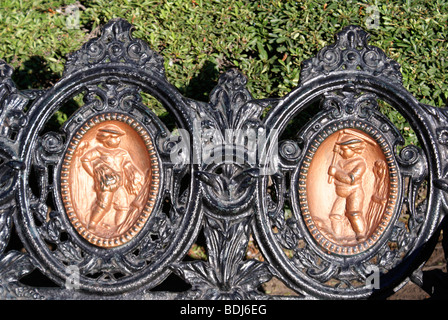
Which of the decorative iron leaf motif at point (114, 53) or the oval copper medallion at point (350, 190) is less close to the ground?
the decorative iron leaf motif at point (114, 53)

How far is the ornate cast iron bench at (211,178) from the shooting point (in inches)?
142

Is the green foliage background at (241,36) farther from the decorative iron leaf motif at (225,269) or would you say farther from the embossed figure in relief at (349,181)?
the decorative iron leaf motif at (225,269)

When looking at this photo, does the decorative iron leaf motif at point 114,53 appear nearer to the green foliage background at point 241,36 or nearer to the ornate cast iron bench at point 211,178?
the ornate cast iron bench at point 211,178

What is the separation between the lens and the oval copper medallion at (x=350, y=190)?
12.0ft

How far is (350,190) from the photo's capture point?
368 centimetres

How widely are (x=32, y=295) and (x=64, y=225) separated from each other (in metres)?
0.38

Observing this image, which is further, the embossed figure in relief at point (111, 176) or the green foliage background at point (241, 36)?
the green foliage background at point (241, 36)

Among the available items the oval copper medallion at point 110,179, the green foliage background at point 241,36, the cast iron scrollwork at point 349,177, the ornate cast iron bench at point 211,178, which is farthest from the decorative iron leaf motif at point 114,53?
the green foliage background at point 241,36

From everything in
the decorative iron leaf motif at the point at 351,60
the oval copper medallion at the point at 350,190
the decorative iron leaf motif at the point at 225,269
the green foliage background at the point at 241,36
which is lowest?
the decorative iron leaf motif at the point at 225,269

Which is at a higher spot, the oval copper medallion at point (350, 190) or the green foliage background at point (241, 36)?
the green foliage background at point (241, 36)

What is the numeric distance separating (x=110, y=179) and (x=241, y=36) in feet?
4.72

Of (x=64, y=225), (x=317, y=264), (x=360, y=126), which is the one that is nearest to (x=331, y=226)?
(x=317, y=264)

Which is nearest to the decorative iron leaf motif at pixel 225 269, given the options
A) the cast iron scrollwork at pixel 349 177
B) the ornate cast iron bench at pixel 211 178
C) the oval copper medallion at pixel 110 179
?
the ornate cast iron bench at pixel 211 178

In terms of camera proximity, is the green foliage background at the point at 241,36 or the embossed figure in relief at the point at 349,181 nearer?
the embossed figure in relief at the point at 349,181
